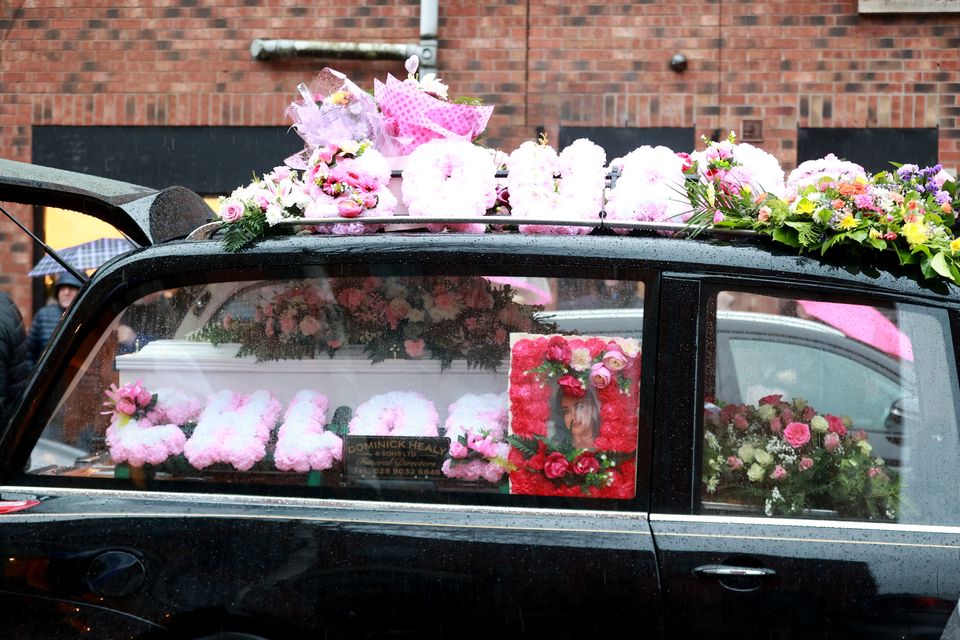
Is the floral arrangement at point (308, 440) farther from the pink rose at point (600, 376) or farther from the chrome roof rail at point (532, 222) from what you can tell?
the pink rose at point (600, 376)

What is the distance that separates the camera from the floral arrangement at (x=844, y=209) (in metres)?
2.73

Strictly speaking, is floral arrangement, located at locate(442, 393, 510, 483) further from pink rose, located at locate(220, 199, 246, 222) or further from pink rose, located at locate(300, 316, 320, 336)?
pink rose, located at locate(220, 199, 246, 222)

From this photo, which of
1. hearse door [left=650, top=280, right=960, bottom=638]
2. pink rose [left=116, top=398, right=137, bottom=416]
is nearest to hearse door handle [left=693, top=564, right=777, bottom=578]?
hearse door [left=650, top=280, right=960, bottom=638]

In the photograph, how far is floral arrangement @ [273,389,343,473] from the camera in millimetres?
2842

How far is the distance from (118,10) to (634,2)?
4.21 meters

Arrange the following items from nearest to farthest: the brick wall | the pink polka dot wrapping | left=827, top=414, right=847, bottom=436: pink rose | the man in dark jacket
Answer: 1. left=827, top=414, right=847, bottom=436: pink rose
2. the pink polka dot wrapping
3. the man in dark jacket
4. the brick wall

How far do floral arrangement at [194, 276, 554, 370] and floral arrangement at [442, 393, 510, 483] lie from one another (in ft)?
0.38

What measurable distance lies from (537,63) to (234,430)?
6297 millimetres

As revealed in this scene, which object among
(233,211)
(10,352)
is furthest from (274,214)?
(10,352)

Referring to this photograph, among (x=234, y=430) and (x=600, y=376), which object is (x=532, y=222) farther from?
(x=234, y=430)

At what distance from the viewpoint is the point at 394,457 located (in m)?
2.82

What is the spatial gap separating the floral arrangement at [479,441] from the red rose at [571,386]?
0.15 m

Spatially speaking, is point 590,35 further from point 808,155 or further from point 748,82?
point 808,155

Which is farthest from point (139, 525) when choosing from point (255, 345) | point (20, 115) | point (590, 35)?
point (20, 115)
